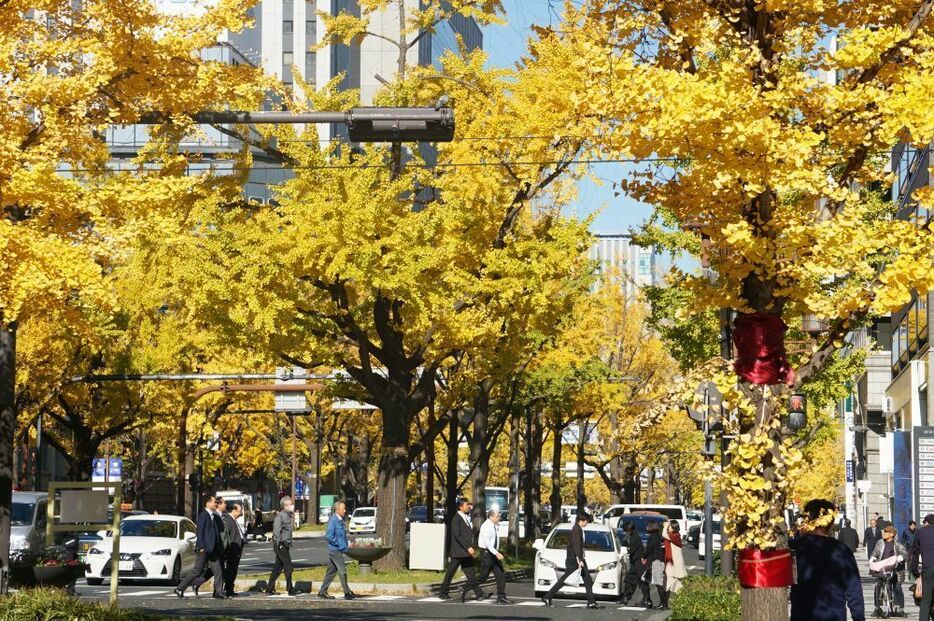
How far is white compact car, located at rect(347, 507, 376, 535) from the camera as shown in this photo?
68.4 m

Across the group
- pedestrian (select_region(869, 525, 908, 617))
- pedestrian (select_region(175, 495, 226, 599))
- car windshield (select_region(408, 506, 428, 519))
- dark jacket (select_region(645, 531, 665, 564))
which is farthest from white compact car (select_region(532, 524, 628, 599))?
car windshield (select_region(408, 506, 428, 519))

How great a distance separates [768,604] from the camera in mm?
10438

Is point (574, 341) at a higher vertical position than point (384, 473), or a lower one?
higher

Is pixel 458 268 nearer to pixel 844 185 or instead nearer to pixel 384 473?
pixel 384 473

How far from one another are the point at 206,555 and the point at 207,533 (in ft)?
1.54

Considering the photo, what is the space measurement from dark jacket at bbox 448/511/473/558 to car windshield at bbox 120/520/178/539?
7.21 metres

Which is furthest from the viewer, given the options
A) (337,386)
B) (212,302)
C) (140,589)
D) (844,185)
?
(337,386)

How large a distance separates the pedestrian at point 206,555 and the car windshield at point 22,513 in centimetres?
315

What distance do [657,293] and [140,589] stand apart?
46.1 feet

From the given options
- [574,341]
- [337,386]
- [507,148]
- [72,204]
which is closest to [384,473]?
[337,386]

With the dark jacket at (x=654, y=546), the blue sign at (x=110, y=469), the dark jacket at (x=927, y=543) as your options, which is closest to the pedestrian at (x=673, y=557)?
the dark jacket at (x=654, y=546)

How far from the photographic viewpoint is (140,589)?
1129 inches

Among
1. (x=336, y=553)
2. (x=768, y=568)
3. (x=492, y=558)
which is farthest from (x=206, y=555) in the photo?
(x=768, y=568)

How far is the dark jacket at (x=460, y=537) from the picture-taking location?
84.8 ft
